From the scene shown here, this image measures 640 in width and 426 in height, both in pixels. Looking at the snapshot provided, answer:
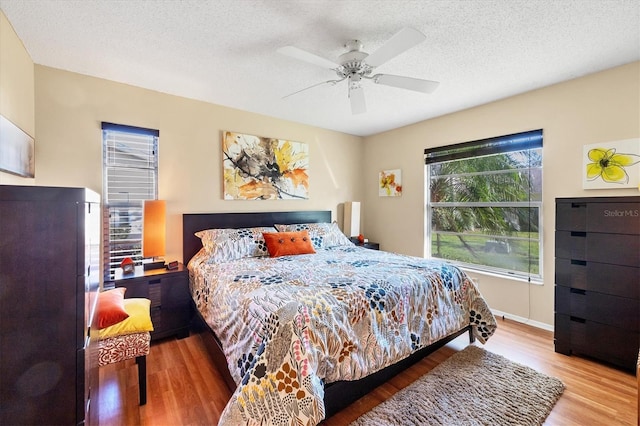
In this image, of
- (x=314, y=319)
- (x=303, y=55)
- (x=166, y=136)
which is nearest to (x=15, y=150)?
(x=166, y=136)

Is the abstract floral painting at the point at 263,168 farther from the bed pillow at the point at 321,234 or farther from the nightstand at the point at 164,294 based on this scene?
the nightstand at the point at 164,294

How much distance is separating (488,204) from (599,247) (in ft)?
4.13

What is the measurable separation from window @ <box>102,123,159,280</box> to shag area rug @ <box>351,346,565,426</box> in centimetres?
267

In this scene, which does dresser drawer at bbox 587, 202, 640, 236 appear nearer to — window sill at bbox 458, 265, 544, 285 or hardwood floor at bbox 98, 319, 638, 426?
window sill at bbox 458, 265, 544, 285

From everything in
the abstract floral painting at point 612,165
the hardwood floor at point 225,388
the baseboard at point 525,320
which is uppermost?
the abstract floral painting at point 612,165

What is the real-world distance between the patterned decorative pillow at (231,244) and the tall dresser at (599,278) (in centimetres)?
286

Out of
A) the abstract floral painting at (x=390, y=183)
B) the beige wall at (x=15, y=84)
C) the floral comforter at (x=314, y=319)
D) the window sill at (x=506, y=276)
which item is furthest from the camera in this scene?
the abstract floral painting at (x=390, y=183)

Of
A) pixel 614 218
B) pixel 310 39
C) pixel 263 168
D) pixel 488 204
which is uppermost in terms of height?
pixel 310 39

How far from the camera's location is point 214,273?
7.98 feet

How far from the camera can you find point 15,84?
6.73ft

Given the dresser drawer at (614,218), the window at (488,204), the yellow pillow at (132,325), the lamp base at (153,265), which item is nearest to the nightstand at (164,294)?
the lamp base at (153,265)

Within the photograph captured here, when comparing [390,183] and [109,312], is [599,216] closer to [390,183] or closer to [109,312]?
[390,183]

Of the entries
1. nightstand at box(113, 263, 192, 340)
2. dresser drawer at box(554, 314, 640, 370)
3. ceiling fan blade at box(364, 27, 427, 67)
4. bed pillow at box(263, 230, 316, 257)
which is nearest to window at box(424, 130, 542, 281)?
dresser drawer at box(554, 314, 640, 370)

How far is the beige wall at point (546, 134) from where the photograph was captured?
251 centimetres
